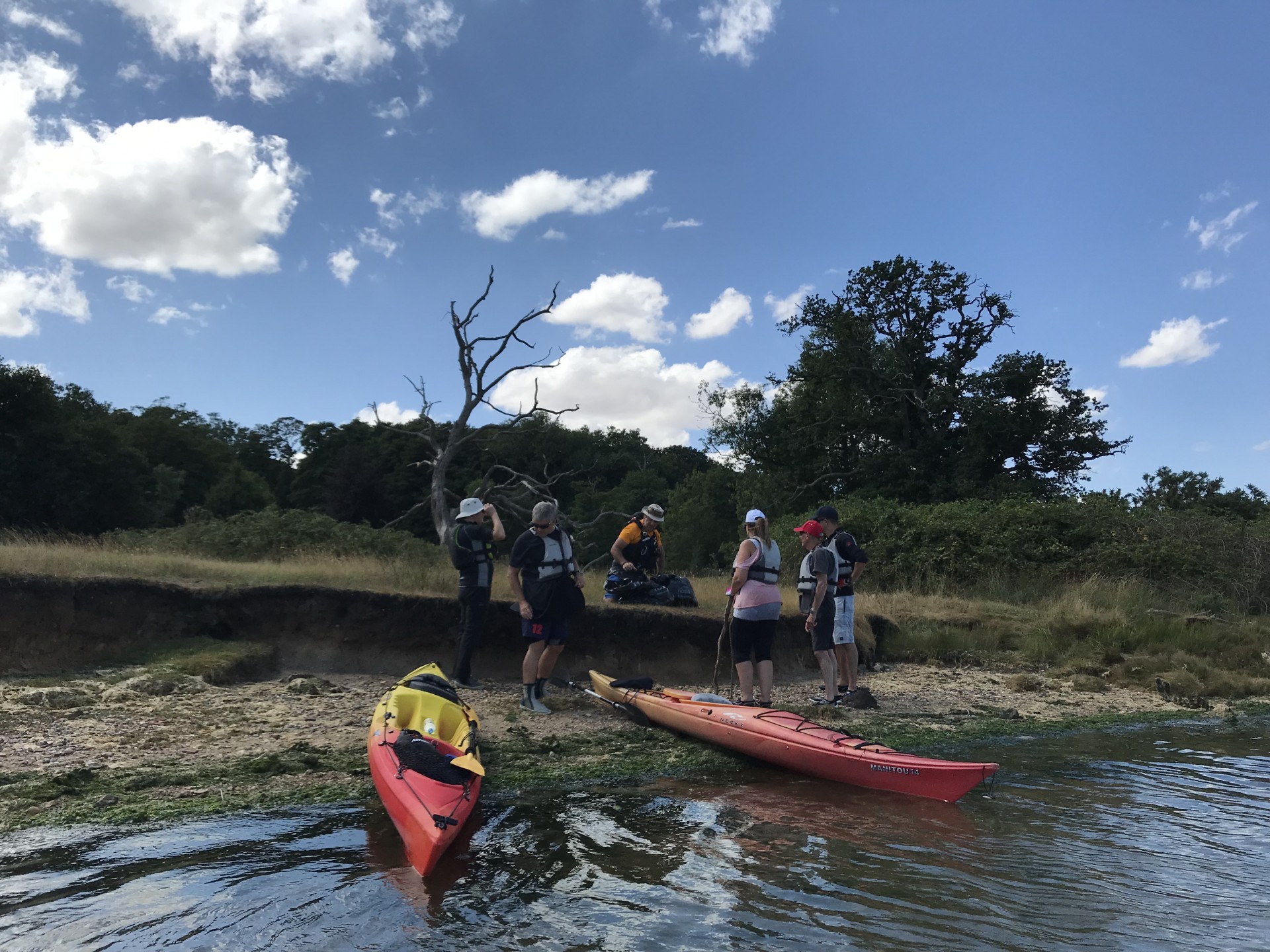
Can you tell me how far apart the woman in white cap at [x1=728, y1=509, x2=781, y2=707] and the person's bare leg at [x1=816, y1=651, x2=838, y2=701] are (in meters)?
0.71

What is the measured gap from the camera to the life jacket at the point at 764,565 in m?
7.69

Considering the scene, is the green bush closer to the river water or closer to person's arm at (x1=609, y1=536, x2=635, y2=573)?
person's arm at (x1=609, y1=536, x2=635, y2=573)

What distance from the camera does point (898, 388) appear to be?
86.3 ft

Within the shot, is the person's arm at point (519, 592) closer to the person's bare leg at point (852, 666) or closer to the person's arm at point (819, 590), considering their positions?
the person's arm at point (819, 590)

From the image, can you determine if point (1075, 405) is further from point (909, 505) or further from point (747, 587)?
point (747, 587)

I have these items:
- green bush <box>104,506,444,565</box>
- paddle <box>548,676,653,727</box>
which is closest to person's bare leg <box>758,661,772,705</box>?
paddle <box>548,676,653,727</box>

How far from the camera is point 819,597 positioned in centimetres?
808

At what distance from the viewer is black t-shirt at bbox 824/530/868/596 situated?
844cm

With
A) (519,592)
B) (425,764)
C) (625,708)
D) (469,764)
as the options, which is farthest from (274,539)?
(469,764)

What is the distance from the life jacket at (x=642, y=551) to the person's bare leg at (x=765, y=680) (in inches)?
110

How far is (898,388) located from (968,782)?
21.7 metres

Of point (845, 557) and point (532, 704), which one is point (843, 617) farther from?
point (532, 704)

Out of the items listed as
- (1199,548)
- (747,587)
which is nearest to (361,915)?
(747,587)

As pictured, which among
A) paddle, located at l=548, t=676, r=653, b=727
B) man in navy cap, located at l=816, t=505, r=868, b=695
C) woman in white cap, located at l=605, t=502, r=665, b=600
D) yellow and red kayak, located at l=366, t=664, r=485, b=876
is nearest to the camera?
yellow and red kayak, located at l=366, t=664, r=485, b=876
